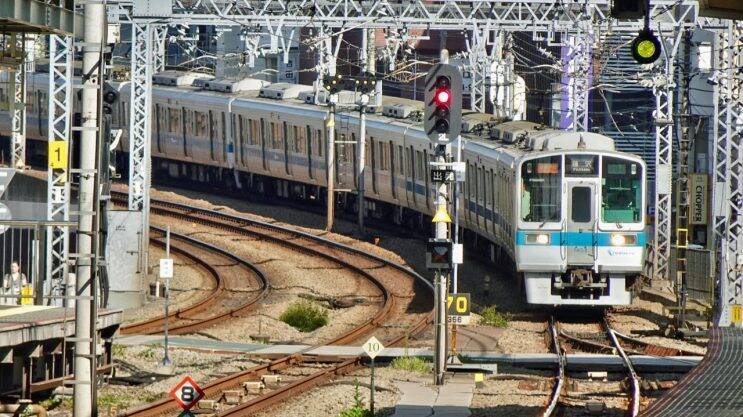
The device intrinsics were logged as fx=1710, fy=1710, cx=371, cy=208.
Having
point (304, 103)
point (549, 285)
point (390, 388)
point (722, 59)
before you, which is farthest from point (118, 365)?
point (304, 103)

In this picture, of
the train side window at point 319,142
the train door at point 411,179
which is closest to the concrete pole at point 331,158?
the train side window at point 319,142

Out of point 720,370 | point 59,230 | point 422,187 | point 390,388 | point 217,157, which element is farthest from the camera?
point 217,157

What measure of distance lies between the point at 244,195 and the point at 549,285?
2362 centimetres

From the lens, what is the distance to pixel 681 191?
1185 inches

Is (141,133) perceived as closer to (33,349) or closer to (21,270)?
(21,270)

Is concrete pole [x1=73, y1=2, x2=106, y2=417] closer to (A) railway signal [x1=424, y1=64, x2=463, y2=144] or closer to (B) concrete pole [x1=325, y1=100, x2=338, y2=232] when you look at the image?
(A) railway signal [x1=424, y1=64, x2=463, y2=144]

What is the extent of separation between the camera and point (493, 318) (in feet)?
95.2

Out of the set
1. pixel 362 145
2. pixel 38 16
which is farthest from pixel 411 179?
pixel 38 16

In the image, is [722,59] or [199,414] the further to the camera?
[722,59]

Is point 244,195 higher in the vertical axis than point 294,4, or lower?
lower

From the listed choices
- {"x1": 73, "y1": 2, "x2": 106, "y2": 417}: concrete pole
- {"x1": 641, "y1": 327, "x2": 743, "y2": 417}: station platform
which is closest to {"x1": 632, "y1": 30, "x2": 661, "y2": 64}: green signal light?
{"x1": 641, "y1": 327, "x2": 743, "y2": 417}: station platform

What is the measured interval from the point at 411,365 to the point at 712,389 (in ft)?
29.3

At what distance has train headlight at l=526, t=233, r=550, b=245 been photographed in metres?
28.5

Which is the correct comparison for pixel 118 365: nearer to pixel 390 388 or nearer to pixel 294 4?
pixel 390 388
